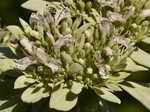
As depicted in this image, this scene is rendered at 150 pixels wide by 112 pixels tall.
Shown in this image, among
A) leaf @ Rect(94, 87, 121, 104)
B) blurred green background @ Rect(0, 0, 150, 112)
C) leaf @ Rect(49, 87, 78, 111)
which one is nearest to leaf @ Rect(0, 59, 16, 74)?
leaf @ Rect(49, 87, 78, 111)

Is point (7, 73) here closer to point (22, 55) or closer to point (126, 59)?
point (22, 55)

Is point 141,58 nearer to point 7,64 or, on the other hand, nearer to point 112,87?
point 112,87

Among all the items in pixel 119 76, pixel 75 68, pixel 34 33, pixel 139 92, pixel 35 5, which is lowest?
pixel 139 92

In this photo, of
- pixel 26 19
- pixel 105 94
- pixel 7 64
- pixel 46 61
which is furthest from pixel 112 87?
pixel 26 19

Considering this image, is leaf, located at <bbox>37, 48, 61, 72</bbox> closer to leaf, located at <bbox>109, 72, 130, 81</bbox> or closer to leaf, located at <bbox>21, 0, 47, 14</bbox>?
leaf, located at <bbox>109, 72, 130, 81</bbox>

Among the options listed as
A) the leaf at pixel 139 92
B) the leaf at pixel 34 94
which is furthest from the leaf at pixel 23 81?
the leaf at pixel 139 92

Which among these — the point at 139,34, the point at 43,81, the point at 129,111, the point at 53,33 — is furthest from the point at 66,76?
the point at 129,111

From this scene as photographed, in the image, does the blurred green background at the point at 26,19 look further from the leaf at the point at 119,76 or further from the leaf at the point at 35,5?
the leaf at the point at 119,76
